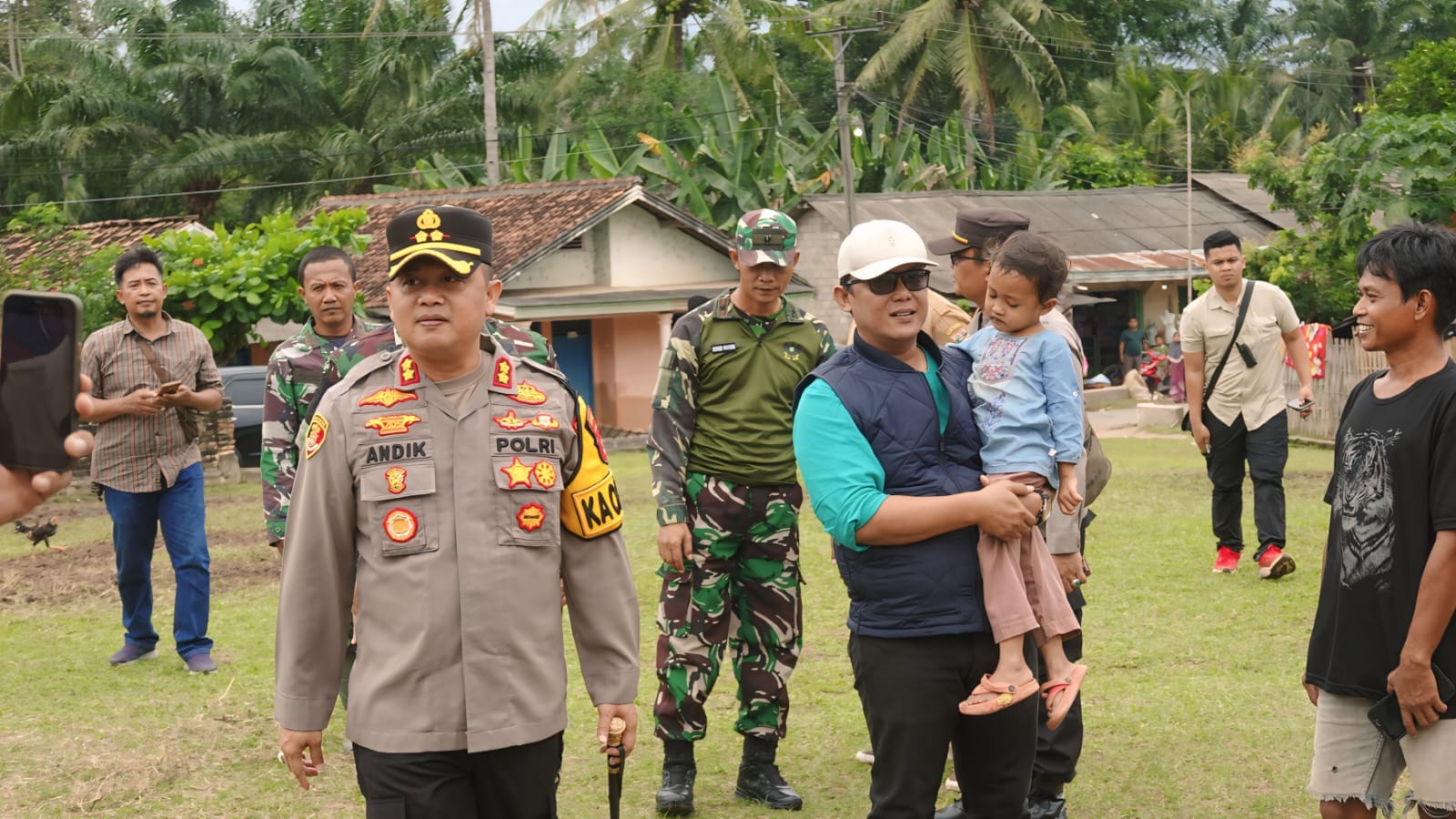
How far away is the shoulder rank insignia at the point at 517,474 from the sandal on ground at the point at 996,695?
128cm

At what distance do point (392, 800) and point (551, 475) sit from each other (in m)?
0.86

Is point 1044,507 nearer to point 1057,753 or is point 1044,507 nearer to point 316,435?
point 1057,753

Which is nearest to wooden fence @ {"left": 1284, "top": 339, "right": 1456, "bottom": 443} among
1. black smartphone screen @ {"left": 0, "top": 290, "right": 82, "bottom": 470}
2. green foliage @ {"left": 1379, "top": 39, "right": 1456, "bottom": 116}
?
green foliage @ {"left": 1379, "top": 39, "right": 1456, "bottom": 116}

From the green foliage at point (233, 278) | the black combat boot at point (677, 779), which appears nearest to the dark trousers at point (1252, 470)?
the black combat boot at point (677, 779)

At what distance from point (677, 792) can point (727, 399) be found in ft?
5.07

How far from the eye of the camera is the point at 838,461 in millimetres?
3996

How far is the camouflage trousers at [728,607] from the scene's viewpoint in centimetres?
595

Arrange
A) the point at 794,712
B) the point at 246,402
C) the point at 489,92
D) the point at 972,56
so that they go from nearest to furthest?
the point at 794,712 → the point at 246,402 → the point at 489,92 → the point at 972,56

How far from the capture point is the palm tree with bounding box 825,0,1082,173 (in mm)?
43281

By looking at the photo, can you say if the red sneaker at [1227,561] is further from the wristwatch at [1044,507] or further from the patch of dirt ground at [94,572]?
the patch of dirt ground at [94,572]

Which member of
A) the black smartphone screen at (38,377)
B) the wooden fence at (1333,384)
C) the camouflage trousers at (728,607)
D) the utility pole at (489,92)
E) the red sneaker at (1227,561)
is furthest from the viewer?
the utility pole at (489,92)

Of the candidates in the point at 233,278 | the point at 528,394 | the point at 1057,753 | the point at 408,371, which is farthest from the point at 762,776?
the point at 233,278

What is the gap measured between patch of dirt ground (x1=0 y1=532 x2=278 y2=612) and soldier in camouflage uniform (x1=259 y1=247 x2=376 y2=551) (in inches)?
199

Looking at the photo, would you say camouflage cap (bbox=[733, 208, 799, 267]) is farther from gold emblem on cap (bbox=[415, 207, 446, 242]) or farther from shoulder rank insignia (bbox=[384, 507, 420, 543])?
shoulder rank insignia (bbox=[384, 507, 420, 543])
